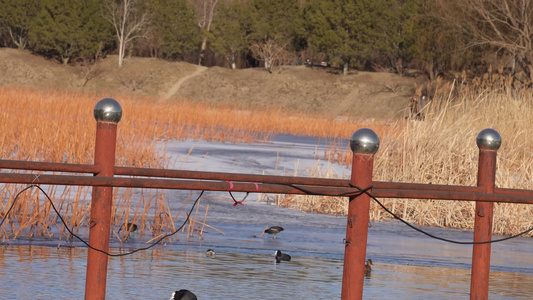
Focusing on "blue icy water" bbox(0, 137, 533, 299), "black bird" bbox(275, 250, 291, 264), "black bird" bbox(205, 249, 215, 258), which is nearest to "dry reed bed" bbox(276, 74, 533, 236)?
"blue icy water" bbox(0, 137, 533, 299)

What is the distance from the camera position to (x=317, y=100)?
47.4 meters

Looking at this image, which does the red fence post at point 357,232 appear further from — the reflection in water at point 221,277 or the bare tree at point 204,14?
the bare tree at point 204,14

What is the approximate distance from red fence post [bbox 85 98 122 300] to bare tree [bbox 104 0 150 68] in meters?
50.6

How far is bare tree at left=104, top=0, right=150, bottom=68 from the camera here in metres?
53.5

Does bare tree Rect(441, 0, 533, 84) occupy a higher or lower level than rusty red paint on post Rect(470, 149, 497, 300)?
higher

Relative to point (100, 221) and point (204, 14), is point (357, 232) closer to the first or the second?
point (100, 221)

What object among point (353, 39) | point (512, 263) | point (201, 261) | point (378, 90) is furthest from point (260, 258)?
point (353, 39)

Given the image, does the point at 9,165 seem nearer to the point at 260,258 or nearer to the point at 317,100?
the point at 260,258

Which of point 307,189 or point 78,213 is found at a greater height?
point 307,189

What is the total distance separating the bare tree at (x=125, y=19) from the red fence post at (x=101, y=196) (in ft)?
166

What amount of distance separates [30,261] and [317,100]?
139 ft

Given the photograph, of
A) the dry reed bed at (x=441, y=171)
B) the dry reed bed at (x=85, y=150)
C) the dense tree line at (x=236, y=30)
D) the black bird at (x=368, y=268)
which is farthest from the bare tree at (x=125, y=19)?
the black bird at (x=368, y=268)

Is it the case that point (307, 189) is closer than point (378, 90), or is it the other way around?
point (307, 189)

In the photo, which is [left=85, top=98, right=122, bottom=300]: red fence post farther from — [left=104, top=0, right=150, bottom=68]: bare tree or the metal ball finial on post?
[left=104, top=0, right=150, bottom=68]: bare tree
